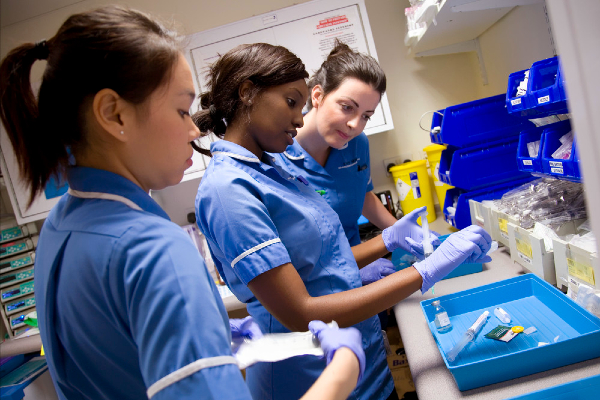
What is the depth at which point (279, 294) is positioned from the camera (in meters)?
0.94

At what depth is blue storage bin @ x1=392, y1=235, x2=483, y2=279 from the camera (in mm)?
1553

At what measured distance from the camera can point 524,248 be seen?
1332mm

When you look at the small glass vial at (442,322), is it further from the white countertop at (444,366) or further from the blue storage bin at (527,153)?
the blue storage bin at (527,153)

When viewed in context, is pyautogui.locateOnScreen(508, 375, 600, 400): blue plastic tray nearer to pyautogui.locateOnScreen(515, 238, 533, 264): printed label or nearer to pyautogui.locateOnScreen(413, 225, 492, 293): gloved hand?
pyautogui.locateOnScreen(413, 225, 492, 293): gloved hand

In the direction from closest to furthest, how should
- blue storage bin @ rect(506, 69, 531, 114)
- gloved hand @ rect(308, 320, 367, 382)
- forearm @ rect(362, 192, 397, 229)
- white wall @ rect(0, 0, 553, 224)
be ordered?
gloved hand @ rect(308, 320, 367, 382), blue storage bin @ rect(506, 69, 531, 114), forearm @ rect(362, 192, 397, 229), white wall @ rect(0, 0, 553, 224)

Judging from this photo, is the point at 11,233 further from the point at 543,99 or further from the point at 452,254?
the point at 543,99

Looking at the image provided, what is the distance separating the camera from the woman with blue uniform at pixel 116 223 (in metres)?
0.48

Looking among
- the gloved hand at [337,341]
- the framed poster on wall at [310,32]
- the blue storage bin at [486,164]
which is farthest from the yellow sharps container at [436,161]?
the gloved hand at [337,341]

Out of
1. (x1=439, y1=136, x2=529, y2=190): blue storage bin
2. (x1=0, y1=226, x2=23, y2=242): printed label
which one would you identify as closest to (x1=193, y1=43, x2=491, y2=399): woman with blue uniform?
(x1=439, y1=136, x2=529, y2=190): blue storage bin

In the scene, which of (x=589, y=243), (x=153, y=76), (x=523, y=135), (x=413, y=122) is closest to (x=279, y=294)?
(x=153, y=76)

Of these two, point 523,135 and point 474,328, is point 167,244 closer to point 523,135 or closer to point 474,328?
point 474,328

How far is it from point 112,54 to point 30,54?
146mm

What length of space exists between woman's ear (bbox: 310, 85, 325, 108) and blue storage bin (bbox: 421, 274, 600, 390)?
0.85m

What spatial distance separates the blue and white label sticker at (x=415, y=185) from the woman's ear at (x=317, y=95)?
116 cm
